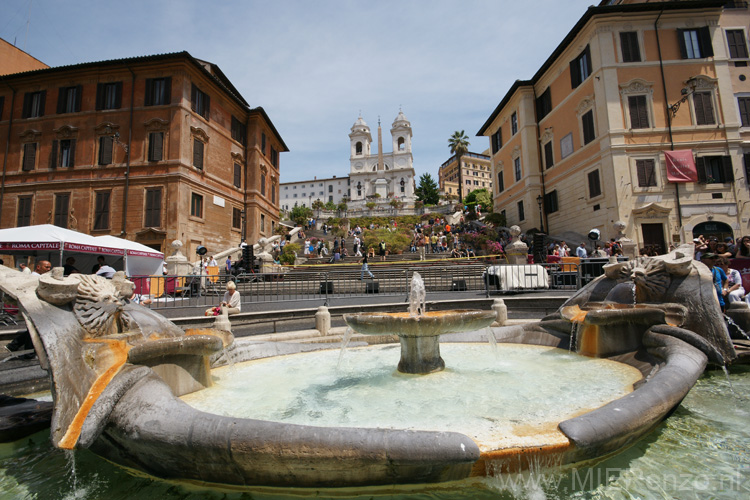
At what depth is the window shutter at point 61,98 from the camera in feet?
86.9

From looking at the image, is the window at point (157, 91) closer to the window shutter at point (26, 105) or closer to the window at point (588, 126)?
the window shutter at point (26, 105)

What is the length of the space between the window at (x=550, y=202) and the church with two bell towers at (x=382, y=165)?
5711 centimetres

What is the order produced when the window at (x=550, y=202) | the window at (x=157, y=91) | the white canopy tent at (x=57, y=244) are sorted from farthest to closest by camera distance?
the window at (x=550, y=202) → the window at (x=157, y=91) → the white canopy tent at (x=57, y=244)

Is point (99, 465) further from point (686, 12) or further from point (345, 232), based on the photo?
point (345, 232)

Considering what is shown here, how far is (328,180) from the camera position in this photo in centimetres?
10538

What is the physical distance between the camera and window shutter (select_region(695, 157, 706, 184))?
2035cm

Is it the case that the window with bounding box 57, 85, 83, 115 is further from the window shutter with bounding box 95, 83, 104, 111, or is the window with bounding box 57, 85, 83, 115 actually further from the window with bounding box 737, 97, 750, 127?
the window with bounding box 737, 97, 750, 127

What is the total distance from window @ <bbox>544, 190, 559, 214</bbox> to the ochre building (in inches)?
940

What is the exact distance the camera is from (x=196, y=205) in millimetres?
25812

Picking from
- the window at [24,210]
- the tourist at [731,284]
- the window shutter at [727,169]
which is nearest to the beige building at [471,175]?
the window shutter at [727,169]

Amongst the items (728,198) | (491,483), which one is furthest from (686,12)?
(491,483)

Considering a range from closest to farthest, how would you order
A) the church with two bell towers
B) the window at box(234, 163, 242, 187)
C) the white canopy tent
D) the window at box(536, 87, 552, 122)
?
the white canopy tent < the window at box(536, 87, 552, 122) < the window at box(234, 163, 242, 187) < the church with two bell towers

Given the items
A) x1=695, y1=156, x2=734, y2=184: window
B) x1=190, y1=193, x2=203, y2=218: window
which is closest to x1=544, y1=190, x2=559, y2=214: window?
x1=695, y1=156, x2=734, y2=184: window

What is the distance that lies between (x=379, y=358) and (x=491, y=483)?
380 cm
